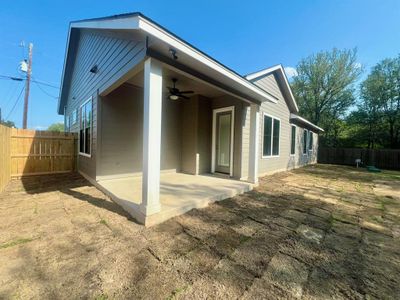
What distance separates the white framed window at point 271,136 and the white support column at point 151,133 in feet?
18.0

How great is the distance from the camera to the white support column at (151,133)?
2.83 m

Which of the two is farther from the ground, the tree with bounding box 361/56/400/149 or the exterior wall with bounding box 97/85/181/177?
the tree with bounding box 361/56/400/149

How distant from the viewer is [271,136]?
789cm

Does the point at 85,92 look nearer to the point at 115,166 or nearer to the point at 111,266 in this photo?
the point at 115,166

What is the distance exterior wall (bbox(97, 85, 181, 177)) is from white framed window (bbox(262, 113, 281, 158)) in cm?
385

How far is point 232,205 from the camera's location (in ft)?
12.9

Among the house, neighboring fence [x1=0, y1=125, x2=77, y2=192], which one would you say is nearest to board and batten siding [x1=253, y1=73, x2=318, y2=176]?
the house

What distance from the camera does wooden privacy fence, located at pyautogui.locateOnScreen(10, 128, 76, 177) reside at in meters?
6.86

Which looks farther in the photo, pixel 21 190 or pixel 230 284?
pixel 21 190

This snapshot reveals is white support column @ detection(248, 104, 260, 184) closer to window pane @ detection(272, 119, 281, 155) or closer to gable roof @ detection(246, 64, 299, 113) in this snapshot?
gable roof @ detection(246, 64, 299, 113)

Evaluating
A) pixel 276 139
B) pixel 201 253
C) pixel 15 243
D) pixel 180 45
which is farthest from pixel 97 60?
pixel 276 139

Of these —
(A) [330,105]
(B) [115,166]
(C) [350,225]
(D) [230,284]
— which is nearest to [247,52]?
(A) [330,105]

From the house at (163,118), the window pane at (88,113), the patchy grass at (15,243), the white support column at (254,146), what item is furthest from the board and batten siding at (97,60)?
the white support column at (254,146)

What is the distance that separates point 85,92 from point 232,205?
6186 millimetres
